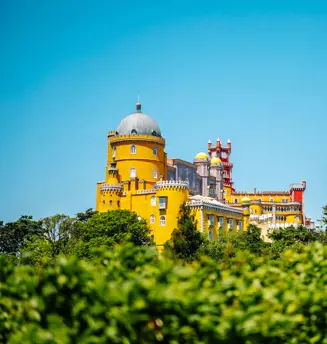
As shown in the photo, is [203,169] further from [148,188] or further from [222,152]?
[222,152]

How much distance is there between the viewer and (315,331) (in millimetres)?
12273

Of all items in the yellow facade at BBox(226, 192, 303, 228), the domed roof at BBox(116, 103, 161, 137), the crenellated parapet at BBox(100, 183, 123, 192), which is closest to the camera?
the crenellated parapet at BBox(100, 183, 123, 192)

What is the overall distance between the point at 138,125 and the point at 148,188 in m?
8.11

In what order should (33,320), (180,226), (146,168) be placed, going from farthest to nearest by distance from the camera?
(146,168)
(180,226)
(33,320)

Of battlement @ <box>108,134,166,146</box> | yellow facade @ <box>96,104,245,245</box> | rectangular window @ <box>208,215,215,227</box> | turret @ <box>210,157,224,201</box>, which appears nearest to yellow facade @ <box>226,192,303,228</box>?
turret @ <box>210,157,224,201</box>

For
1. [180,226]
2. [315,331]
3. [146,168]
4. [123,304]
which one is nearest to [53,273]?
[123,304]

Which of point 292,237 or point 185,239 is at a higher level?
point 292,237

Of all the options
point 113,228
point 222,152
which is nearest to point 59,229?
point 113,228

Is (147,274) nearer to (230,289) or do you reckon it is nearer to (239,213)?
(230,289)

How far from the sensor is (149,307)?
10.2 m

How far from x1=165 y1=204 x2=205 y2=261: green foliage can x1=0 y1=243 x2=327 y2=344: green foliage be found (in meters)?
54.2

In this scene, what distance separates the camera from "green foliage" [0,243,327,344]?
993cm

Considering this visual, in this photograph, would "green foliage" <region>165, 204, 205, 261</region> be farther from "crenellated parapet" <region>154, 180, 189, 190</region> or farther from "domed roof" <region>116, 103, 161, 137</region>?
"domed roof" <region>116, 103, 161, 137</region>

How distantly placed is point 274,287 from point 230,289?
92 centimetres
